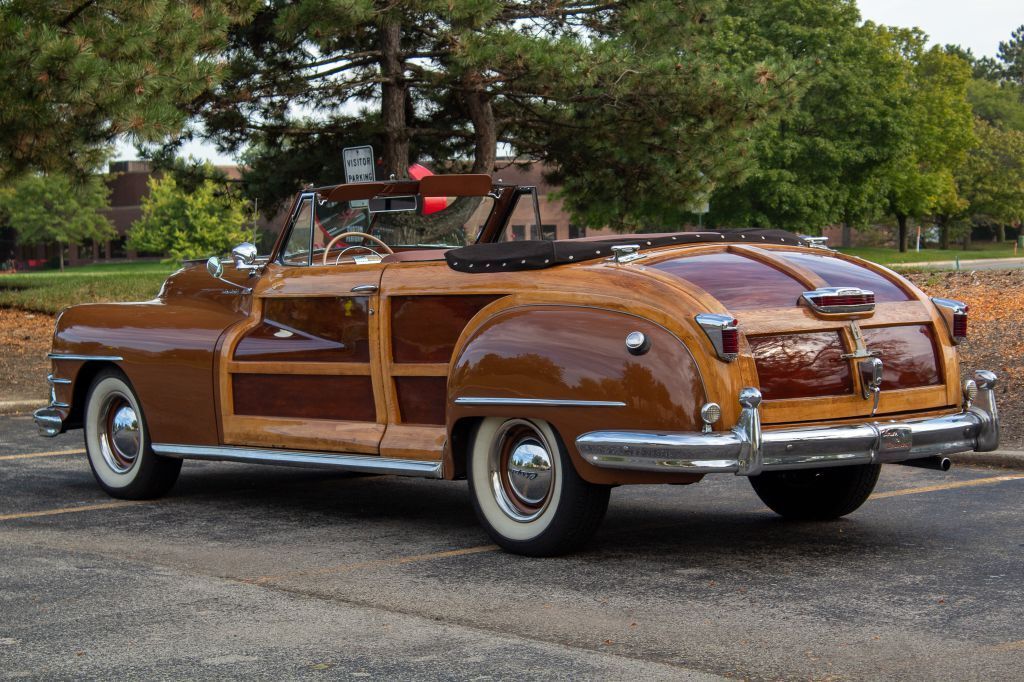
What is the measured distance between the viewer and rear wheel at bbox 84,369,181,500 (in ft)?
27.1

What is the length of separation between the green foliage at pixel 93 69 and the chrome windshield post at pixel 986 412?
11.4 m

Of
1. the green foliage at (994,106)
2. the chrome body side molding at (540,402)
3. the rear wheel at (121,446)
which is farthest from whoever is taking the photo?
the green foliage at (994,106)

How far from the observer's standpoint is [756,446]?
564 cm

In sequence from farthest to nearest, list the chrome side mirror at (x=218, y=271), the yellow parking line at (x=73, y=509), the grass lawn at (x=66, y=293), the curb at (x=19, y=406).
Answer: the grass lawn at (x=66, y=293) < the curb at (x=19, y=406) < the chrome side mirror at (x=218, y=271) < the yellow parking line at (x=73, y=509)

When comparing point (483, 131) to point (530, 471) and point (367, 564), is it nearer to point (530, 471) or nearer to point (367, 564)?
point (530, 471)

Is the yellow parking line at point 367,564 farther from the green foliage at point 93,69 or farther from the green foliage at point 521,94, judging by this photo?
the green foliage at point 521,94

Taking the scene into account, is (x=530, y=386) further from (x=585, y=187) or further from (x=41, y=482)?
(x=585, y=187)

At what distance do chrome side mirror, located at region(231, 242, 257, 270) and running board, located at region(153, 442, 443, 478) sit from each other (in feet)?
3.44

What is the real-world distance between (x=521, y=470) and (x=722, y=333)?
1212mm

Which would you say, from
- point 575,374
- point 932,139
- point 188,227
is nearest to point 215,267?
point 575,374

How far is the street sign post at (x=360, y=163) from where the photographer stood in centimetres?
1178

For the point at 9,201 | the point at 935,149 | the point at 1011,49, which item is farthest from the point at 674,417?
the point at 1011,49

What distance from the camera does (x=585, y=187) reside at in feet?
79.7

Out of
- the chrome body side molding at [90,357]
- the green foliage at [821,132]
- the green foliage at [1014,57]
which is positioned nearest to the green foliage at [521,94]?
the chrome body side molding at [90,357]
